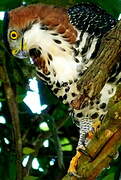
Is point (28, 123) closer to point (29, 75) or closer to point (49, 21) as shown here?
point (29, 75)

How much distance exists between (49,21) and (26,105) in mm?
986

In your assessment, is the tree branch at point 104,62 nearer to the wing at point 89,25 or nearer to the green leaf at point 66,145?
the wing at point 89,25

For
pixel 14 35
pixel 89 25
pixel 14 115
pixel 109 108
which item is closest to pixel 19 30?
pixel 14 35

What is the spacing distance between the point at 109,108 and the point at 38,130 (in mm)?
1644

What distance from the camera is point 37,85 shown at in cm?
378

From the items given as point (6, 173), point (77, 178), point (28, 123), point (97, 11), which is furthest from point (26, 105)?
point (77, 178)

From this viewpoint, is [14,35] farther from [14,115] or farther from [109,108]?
[109,108]

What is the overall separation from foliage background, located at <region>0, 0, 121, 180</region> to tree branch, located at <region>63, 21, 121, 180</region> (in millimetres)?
855

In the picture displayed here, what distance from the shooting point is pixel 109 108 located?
222cm

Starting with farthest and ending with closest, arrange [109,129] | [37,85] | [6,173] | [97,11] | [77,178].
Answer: [37,85] < [6,173] < [97,11] < [77,178] < [109,129]

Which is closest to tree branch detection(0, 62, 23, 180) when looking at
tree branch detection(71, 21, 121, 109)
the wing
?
the wing

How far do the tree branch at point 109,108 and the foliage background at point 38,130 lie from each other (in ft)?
2.81

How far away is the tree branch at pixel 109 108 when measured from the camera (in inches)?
86.2

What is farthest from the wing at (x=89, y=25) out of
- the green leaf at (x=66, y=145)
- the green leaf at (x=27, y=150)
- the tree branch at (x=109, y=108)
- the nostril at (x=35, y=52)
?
the green leaf at (x=66, y=145)
